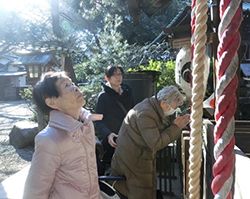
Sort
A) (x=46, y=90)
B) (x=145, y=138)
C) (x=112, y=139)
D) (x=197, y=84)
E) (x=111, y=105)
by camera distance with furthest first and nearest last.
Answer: (x=111, y=105) → (x=112, y=139) → (x=145, y=138) → (x=46, y=90) → (x=197, y=84)

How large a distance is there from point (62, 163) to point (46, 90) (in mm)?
348

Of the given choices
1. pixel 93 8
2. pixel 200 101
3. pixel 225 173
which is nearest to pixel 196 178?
pixel 200 101

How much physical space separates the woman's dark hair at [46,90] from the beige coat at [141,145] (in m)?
0.80

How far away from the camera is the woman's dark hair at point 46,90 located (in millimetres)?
1781

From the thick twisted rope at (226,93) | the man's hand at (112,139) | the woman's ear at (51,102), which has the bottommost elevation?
the man's hand at (112,139)

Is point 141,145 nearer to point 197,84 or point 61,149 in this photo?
point 61,149

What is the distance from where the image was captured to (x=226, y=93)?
1.82 feet

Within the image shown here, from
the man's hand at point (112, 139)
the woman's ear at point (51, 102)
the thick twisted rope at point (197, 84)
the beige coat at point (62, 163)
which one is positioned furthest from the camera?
the man's hand at point (112, 139)

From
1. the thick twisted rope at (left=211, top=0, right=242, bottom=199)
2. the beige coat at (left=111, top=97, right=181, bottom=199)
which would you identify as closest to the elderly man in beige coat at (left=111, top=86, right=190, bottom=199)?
the beige coat at (left=111, top=97, right=181, bottom=199)

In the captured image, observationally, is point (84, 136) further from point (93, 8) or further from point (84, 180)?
point (93, 8)

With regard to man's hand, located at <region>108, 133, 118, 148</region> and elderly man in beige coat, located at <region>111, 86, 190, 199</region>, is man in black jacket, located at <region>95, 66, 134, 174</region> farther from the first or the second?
A: elderly man in beige coat, located at <region>111, 86, 190, 199</region>

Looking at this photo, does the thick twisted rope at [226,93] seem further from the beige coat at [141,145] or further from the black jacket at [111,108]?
the black jacket at [111,108]

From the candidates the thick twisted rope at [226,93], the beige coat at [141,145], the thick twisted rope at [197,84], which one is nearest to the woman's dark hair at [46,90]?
the beige coat at [141,145]

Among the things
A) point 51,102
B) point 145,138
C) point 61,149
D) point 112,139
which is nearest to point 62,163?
point 61,149
